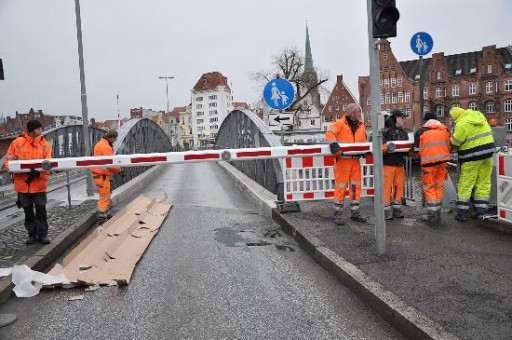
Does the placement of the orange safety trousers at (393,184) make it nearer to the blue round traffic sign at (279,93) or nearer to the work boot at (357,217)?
the work boot at (357,217)

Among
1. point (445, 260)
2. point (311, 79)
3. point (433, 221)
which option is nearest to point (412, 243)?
point (445, 260)

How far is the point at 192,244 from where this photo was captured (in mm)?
6777

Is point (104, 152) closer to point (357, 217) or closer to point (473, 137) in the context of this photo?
point (357, 217)

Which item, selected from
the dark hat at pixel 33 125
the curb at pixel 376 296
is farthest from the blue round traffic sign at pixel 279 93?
the dark hat at pixel 33 125

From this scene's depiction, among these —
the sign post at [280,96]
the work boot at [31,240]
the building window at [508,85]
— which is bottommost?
the work boot at [31,240]

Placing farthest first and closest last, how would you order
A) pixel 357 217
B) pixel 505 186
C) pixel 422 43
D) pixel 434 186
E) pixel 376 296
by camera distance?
1. pixel 422 43
2. pixel 357 217
3. pixel 434 186
4. pixel 505 186
5. pixel 376 296

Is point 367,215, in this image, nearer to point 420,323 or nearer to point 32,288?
point 420,323

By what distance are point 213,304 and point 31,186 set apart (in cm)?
358

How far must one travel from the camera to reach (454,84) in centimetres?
7031

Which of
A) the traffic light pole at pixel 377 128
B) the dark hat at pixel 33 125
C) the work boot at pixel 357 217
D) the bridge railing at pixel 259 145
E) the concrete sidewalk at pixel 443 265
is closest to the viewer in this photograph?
the concrete sidewalk at pixel 443 265

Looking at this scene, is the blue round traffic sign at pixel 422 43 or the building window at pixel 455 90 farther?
the building window at pixel 455 90

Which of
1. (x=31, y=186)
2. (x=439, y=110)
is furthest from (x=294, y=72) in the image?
(x=31, y=186)

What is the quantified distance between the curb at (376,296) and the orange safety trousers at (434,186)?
1.93 meters

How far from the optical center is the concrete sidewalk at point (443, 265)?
3.50 meters
